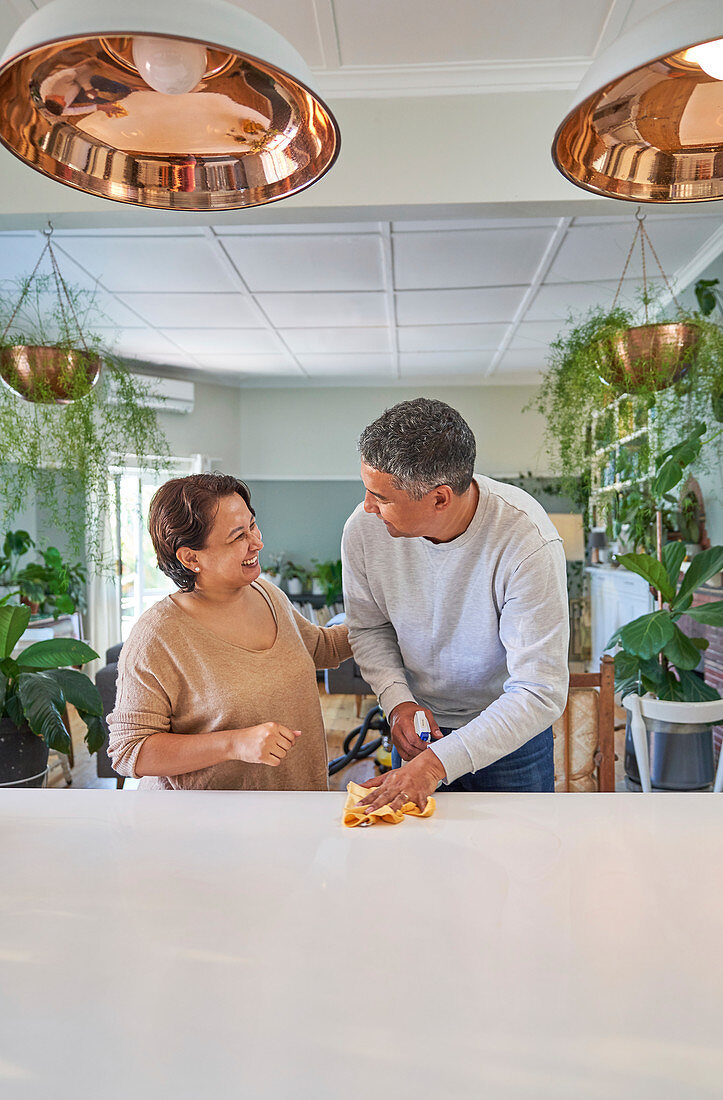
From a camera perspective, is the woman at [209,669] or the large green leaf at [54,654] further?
the large green leaf at [54,654]

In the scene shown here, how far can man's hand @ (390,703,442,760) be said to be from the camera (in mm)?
1608

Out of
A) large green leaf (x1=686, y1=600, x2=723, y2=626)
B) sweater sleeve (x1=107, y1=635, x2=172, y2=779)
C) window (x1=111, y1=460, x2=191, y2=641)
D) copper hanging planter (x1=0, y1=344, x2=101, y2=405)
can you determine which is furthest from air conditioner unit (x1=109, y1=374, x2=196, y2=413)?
sweater sleeve (x1=107, y1=635, x2=172, y2=779)

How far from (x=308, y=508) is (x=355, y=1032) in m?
7.95

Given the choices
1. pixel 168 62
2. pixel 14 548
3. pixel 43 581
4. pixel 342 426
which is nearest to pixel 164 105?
pixel 168 62

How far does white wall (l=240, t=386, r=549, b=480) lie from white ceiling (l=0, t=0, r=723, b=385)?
0.33 metres

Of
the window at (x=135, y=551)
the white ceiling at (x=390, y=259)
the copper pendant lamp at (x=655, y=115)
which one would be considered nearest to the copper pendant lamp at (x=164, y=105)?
the copper pendant lamp at (x=655, y=115)

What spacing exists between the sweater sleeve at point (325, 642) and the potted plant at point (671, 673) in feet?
5.88

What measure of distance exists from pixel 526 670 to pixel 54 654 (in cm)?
208

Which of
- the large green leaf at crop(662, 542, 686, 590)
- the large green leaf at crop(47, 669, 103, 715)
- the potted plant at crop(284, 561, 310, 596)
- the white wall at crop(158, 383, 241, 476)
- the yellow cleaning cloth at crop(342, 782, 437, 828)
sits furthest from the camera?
the potted plant at crop(284, 561, 310, 596)

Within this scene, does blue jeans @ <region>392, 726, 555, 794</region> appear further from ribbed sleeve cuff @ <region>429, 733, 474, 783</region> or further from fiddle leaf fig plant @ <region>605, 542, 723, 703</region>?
fiddle leaf fig plant @ <region>605, 542, 723, 703</region>

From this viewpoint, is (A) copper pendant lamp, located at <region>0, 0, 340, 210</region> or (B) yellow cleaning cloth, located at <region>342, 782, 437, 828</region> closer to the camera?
(A) copper pendant lamp, located at <region>0, 0, 340, 210</region>

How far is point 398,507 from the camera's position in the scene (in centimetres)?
154

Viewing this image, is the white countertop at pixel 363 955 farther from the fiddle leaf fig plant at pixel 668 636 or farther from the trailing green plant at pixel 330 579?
the trailing green plant at pixel 330 579

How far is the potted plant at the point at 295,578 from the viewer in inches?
332
